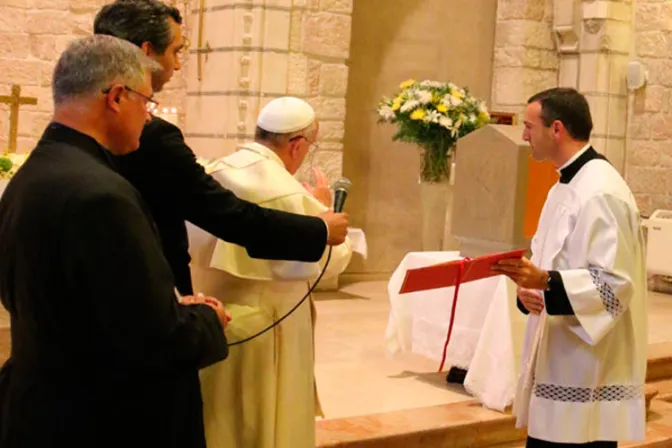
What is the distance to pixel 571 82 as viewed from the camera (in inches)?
366

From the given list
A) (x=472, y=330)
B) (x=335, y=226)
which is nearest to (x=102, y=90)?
(x=335, y=226)

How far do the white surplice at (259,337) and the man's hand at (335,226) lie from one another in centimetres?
26

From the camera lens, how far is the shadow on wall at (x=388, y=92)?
857 cm

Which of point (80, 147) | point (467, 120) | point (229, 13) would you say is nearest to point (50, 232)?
point (80, 147)

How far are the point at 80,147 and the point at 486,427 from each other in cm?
309

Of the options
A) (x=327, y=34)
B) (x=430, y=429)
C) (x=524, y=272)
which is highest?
(x=327, y=34)

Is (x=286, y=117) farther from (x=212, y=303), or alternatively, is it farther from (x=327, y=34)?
(x=327, y=34)

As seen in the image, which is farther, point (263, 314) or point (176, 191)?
point (263, 314)

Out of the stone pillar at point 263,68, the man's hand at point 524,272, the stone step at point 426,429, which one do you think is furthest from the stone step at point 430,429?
the stone pillar at point 263,68

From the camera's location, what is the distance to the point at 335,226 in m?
2.60

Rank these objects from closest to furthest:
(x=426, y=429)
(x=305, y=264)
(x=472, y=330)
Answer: (x=305, y=264) → (x=426, y=429) → (x=472, y=330)

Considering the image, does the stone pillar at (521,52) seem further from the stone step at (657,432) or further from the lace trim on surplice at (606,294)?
the lace trim on surplice at (606,294)

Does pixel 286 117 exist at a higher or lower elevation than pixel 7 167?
higher

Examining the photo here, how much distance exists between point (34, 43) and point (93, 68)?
6.32 m
